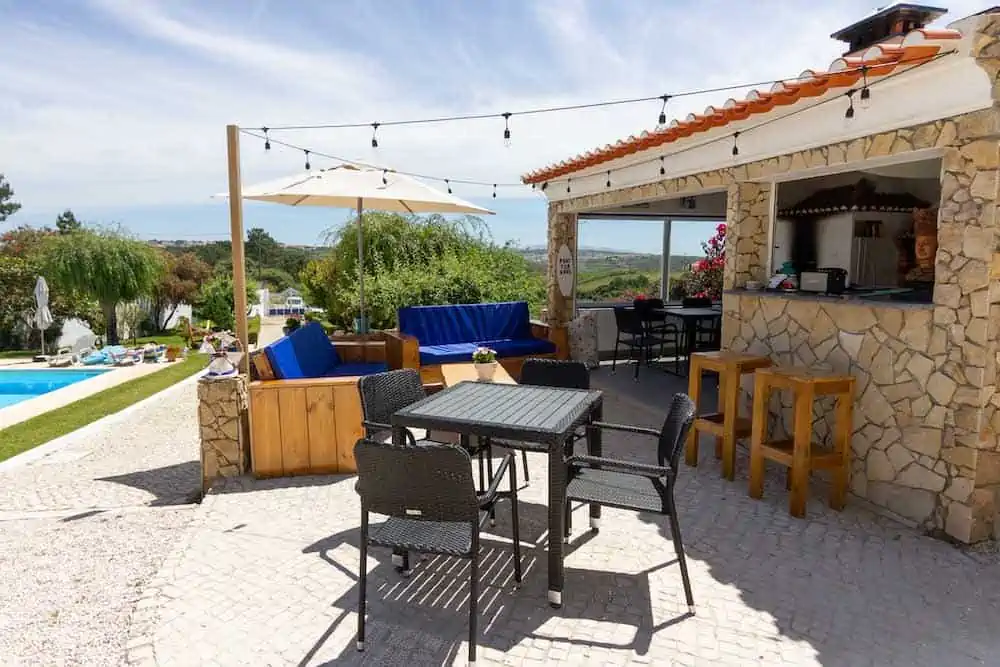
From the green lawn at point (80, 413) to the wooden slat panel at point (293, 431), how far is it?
3.83 metres

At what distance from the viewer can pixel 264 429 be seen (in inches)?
191

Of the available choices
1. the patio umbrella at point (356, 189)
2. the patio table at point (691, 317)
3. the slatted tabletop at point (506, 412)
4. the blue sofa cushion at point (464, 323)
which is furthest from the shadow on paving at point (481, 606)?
the patio table at point (691, 317)

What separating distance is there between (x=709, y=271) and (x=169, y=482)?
32.0ft

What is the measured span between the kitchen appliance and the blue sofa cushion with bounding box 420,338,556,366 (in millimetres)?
3800

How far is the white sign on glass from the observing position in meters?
9.98

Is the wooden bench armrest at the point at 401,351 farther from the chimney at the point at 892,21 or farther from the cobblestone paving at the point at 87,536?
the chimney at the point at 892,21

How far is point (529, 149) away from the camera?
32.8ft

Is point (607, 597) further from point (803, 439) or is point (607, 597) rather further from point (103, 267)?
point (103, 267)

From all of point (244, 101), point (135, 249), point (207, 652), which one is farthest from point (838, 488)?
point (135, 249)

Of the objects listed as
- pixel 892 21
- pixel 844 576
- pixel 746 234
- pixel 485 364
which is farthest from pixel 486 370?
pixel 892 21

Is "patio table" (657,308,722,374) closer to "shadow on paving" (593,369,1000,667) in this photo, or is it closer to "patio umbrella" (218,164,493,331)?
"patio umbrella" (218,164,493,331)

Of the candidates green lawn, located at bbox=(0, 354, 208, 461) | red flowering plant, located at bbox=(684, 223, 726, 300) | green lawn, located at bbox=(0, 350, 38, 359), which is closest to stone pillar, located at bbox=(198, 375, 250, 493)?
green lawn, located at bbox=(0, 354, 208, 461)

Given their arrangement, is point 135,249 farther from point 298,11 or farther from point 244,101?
point 298,11

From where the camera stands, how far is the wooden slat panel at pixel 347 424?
194 inches
